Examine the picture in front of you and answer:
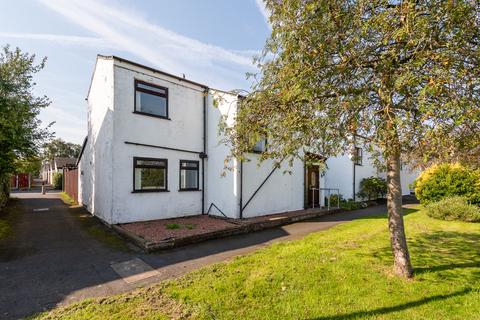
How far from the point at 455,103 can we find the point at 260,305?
3.83 meters

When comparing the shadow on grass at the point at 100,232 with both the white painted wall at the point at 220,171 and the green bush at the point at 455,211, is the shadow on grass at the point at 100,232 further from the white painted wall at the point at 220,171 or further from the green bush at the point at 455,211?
the green bush at the point at 455,211

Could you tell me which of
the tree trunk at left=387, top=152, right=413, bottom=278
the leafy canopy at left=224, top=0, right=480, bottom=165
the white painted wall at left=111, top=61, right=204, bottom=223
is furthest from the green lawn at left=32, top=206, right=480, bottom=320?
the white painted wall at left=111, top=61, right=204, bottom=223

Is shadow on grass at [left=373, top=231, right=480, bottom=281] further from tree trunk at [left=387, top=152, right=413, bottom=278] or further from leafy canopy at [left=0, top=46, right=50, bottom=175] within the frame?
leafy canopy at [left=0, top=46, right=50, bottom=175]

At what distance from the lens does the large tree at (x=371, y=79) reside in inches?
127

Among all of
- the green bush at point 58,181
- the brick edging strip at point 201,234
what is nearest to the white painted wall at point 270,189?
the brick edging strip at point 201,234

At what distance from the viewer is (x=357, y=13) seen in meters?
3.93

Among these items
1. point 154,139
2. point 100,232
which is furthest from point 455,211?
point 100,232

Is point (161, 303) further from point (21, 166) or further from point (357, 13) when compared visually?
point (21, 166)

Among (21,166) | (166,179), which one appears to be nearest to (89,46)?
(166,179)

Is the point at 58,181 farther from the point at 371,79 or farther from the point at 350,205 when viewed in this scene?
the point at 371,79

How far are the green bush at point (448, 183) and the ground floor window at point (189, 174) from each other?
1192 centimetres

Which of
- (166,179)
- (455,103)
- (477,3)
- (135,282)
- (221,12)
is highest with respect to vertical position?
(221,12)

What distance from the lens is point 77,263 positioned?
20.8 feet

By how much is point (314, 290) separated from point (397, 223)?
84.1 inches
